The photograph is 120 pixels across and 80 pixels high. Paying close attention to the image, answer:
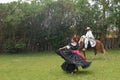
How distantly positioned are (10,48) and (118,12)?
8.50m

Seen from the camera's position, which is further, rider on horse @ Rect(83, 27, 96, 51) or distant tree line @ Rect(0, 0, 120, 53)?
distant tree line @ Rect(0, 0, 120, 53)

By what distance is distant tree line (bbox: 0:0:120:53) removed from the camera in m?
22.5

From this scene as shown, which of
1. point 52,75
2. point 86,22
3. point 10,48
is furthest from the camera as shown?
point 86,22

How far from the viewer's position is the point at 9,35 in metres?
23.0

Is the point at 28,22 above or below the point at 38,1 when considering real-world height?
below

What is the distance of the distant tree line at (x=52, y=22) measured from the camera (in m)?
22.5

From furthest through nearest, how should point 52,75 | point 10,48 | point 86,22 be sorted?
point 86,22 → point 10,48 → point 52,75

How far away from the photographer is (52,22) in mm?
23438

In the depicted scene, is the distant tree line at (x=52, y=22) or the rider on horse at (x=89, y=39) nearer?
the rider on horse at (x=89, y=39)

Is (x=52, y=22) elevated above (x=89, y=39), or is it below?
above

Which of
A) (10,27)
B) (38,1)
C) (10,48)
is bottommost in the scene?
(10,48)

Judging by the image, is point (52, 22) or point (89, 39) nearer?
point (89, 39)

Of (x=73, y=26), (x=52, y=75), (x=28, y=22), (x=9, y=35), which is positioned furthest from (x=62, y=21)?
(x=52, y=75)

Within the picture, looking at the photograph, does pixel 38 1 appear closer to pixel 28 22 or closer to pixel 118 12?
pixel 28 22
